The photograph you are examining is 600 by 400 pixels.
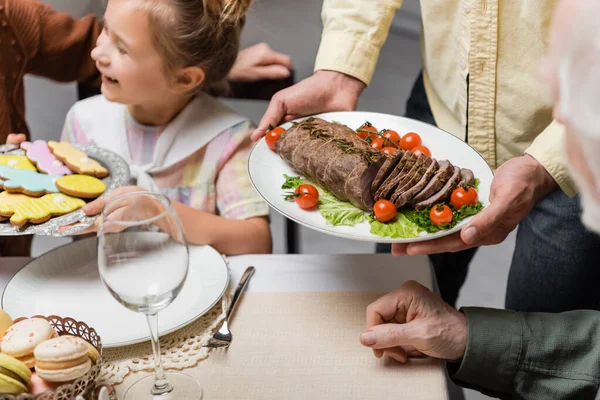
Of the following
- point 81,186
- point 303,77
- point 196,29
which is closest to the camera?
point 81,186

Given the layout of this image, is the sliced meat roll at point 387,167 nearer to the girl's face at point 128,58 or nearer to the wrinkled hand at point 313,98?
the wrinkled hand at point 313,98

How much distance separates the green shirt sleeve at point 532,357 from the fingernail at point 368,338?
16 cm

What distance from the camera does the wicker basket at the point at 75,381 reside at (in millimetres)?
929

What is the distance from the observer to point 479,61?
160 centimetres

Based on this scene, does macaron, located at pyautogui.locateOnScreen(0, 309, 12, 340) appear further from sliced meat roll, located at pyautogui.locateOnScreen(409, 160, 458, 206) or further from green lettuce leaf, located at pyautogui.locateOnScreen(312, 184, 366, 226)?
sliced meat roll, located at pyautogui.locateOnScreen(409, 160, 458, 206)

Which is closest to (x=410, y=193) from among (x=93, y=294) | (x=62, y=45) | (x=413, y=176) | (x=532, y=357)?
(x=413, y=176)

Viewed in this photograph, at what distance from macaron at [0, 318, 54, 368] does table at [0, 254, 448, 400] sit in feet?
0.57

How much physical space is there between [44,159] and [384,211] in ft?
2.35

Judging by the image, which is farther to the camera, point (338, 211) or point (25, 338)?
point (338, 211)

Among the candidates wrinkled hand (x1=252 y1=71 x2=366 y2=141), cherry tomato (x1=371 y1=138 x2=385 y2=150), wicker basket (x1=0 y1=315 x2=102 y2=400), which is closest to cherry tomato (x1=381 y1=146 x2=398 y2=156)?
cherry tomato (x1=371 y1=138 x2=385 y2=150)

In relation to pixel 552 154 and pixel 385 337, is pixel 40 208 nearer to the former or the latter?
pixel 385 337

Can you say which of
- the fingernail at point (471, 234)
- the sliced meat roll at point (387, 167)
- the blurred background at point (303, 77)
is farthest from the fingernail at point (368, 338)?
the blurred background at point (303, 77)

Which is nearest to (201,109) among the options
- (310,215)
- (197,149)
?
(197,149)

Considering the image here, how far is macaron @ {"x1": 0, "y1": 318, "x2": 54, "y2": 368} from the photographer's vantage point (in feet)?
3.19
